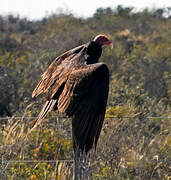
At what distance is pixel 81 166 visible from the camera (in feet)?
12.3

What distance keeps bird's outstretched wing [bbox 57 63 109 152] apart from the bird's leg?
9 centimetres

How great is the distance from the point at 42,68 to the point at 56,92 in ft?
20.1

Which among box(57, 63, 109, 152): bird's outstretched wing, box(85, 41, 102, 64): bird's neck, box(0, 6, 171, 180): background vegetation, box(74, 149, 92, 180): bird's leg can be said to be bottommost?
box(0, 6, 171, 180): background vegetation

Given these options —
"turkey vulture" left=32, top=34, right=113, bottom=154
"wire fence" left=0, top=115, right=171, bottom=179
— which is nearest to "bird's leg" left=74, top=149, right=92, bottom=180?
"turkey vulture" left=32, top=34, right=113, bottom=154

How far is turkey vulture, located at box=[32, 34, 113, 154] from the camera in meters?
3.37

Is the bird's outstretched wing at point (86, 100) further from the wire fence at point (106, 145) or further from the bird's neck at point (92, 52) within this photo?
the wire fence at point (106, 145)

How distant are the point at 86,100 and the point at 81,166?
0.64 m

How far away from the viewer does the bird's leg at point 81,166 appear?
3635mm

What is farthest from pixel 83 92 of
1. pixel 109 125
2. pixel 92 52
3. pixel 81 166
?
pixel 109 125

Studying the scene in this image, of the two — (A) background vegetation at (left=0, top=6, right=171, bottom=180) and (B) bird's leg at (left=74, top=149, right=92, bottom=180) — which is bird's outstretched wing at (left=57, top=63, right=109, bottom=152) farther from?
(A) background vegetation at (left=0, top=6, right=171, bottom=180)

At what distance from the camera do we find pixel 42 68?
969 centimetres

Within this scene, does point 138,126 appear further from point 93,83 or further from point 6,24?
point 6,24

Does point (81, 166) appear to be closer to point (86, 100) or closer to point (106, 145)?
point (86, 100)

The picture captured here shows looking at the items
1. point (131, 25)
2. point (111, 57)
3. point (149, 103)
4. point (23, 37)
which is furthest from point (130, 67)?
point (131, 25)
